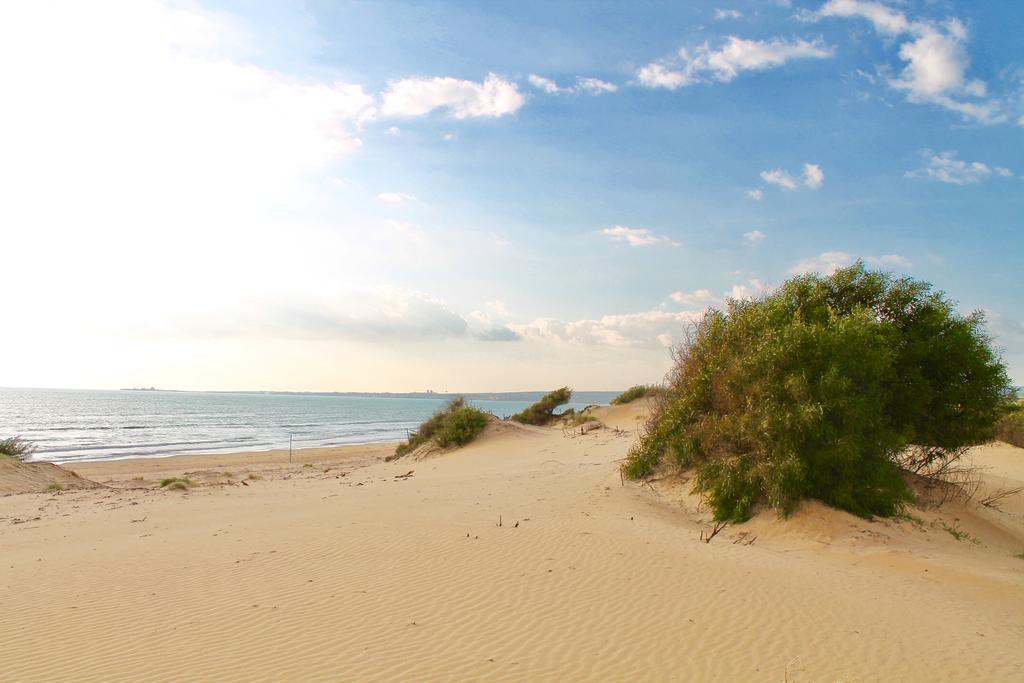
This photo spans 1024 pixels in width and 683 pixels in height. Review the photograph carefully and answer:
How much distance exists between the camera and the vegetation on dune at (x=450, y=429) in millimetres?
29859

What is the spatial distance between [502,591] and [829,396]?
23.1ft

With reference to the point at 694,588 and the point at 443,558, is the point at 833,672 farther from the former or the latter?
the point at 443,558

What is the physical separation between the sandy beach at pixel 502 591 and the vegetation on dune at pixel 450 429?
14979 millimetres

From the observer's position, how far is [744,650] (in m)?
6.11

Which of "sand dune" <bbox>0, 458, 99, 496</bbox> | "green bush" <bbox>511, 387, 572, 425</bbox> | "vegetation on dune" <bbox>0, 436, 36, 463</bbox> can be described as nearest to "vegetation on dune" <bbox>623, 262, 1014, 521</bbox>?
"sand dune" <bbox>0, 458, 99, 496</bbox>

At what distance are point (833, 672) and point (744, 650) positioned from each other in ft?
2.63

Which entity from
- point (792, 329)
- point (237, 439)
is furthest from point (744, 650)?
point (237, 439)

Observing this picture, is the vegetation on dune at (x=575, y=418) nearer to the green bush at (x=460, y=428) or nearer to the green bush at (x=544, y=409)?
the green bush at (x=544, y=409)

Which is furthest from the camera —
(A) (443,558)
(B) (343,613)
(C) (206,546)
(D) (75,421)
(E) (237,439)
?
(D) (75,421)

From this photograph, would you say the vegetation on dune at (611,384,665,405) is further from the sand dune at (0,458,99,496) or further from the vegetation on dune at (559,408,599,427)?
the sand dune at (0,458,99,496)

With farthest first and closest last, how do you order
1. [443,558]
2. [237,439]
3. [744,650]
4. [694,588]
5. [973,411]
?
[237,439]
[973,411]
[443,558]
[694,588]
[744,650]

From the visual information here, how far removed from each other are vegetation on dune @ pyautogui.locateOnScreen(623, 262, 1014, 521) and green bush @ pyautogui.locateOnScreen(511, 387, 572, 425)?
88.5ft

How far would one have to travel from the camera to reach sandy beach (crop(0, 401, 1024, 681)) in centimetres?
580

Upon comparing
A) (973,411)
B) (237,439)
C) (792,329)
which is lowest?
(237,439)
